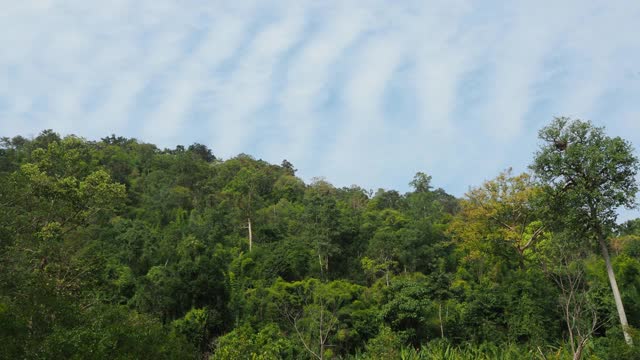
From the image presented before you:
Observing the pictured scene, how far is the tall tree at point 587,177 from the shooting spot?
1609cm

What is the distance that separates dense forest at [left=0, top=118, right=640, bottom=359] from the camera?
45.2ft

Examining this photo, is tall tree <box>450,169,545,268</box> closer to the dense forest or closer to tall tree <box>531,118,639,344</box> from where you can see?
the dense forest

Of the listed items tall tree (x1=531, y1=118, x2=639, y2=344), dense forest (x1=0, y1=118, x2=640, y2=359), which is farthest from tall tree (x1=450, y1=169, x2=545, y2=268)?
tall tree (x1=531, y1=118, x2=639, y2=344)

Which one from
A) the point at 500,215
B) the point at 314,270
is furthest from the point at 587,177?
the point at 314,270

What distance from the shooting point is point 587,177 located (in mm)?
16406

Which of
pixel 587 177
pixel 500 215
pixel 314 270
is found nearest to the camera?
pixel 587 177

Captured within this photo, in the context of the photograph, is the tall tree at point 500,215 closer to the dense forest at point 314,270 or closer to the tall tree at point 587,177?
the dense forest at point 314,270

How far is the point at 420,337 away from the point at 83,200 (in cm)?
1525

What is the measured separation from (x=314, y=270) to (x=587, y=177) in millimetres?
17331

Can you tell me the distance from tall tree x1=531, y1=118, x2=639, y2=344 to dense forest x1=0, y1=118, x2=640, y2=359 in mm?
44

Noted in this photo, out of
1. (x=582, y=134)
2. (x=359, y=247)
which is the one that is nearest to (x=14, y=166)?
(x=359, y=247)

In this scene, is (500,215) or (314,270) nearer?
(500,215)

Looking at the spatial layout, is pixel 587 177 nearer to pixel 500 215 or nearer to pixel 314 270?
pixel 500 215

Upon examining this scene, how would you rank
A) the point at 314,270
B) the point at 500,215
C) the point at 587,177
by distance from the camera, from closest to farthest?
1. the point at 587,177
2. the point at 500,215
3. the point at 314,270
